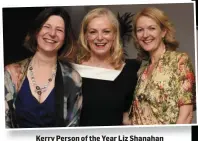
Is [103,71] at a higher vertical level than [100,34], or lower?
lower

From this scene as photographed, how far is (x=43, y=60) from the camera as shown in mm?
2375

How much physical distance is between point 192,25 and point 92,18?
27.1 inches

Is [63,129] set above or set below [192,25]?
below

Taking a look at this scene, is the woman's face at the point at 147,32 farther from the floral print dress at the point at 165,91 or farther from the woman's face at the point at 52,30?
the woman's face at the point at 52,30

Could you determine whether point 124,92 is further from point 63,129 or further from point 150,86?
point 63,129

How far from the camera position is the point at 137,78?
2373mm

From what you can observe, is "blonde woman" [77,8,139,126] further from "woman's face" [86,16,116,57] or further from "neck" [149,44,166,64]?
"neck" [149,44,166,64]

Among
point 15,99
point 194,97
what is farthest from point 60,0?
point 194,97

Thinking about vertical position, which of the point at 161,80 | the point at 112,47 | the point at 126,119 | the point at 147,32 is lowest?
the point at 126,119

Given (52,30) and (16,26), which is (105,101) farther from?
(16,26)

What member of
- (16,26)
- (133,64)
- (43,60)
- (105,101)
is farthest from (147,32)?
(16,26)

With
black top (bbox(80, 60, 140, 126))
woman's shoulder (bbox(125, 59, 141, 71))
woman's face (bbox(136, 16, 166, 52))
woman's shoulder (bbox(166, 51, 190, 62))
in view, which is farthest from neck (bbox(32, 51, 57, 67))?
woman's shoulder (bbox(166, 51, 190, 62))

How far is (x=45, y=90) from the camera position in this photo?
2352 millimetres

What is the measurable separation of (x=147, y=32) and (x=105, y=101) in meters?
0.56
